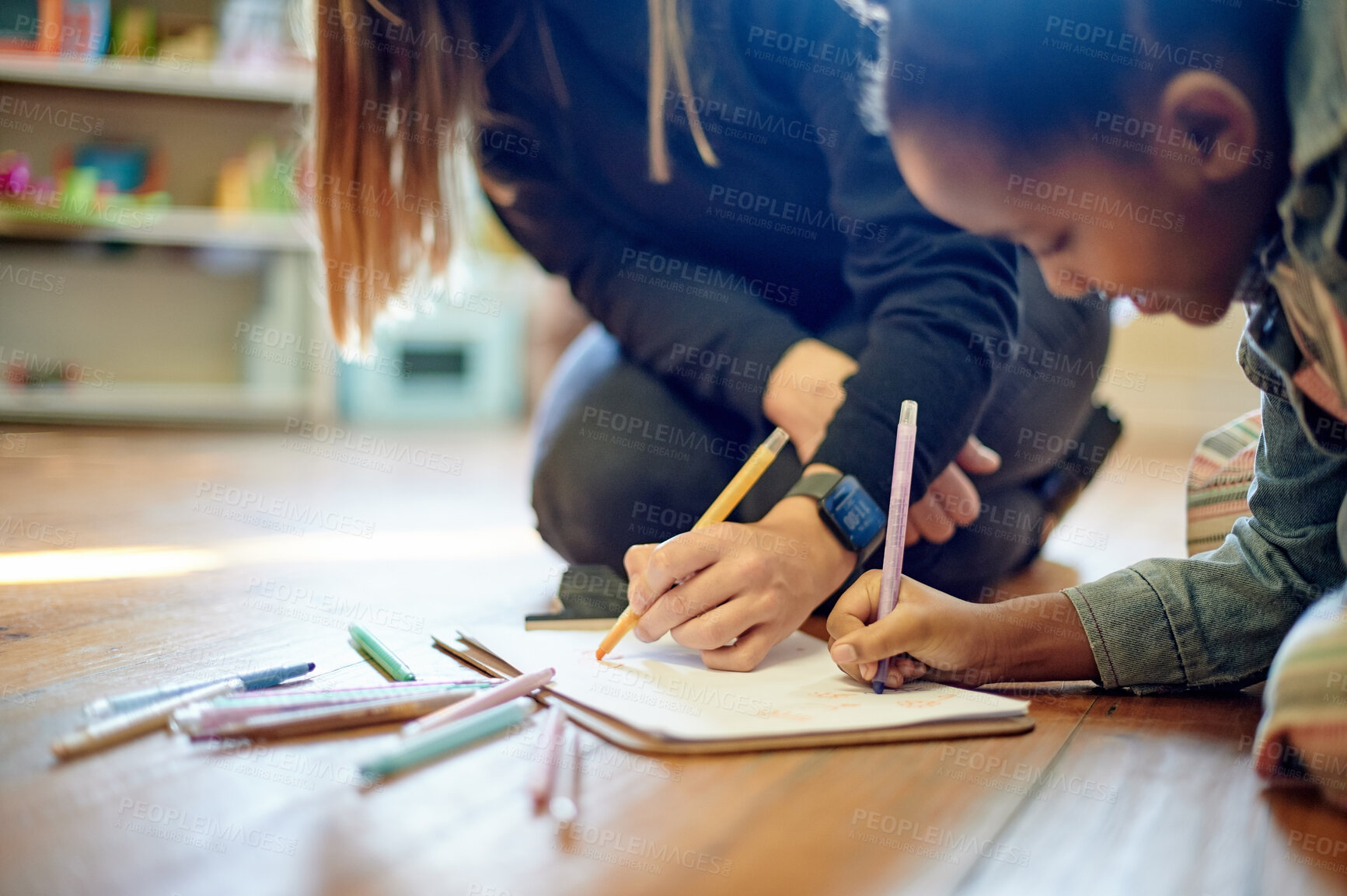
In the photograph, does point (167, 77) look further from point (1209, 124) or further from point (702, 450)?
point (1209, 124)

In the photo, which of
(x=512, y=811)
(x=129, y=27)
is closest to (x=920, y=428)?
(x=512, y=811)

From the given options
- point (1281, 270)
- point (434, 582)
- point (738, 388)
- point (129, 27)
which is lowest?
point (434, 582)

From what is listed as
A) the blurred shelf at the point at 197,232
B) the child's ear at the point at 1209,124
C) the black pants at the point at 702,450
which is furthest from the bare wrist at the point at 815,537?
the blurred shelf at the point at 197,232

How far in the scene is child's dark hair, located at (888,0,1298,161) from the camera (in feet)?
1.53

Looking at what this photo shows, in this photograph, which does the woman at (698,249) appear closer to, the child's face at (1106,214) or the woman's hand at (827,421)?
the woman's hand at (827,421)

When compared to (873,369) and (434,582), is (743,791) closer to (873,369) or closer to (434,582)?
(873,369)

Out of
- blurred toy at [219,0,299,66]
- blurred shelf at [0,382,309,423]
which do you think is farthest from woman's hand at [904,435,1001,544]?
blurred toy at [219,0,299,66]

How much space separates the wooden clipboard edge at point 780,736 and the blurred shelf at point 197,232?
229 cm

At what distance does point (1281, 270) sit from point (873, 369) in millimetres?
358

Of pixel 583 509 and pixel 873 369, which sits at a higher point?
pixel 873 369

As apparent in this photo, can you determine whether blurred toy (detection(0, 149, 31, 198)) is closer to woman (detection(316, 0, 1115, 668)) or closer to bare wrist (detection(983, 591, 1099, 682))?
woman (detection(316, 0, 1115, 668))

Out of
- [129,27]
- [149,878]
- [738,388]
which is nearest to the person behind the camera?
[149,878]

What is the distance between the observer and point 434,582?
1062mm

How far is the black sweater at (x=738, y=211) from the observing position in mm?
903
